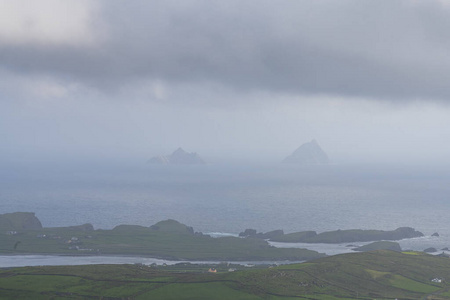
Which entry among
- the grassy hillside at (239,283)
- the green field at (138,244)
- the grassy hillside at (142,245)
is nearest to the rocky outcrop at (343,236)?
the green field at (138,244)

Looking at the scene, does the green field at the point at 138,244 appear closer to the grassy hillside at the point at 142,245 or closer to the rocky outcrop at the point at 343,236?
the grassy hillside at the point at 142,245

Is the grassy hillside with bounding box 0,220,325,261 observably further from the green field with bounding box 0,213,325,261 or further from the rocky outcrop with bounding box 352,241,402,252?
the rocky outcrop with bounding box 352,241,402,252

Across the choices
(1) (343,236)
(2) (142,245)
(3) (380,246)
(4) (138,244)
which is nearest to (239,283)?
(2) (142,245)

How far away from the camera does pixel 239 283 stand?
311 feet

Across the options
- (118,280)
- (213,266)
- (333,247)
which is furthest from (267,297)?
(333,247)

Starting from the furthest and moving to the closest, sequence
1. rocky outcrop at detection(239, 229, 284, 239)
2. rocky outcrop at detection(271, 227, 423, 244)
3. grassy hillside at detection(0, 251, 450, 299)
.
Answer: rocky outcrop at detection(239, 229, 284, 239)
rocky outcrop at detection(271, 227, 423, 244)
grassy hillside at detection(0, 251, 450, 299)

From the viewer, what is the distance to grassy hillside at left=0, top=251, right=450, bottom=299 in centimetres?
8900

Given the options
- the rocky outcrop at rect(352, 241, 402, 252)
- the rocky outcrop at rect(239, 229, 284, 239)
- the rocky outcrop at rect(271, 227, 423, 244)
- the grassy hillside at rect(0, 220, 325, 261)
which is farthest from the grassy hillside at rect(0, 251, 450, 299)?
the rocky outcrop at rect(239, 229, 284, 239)

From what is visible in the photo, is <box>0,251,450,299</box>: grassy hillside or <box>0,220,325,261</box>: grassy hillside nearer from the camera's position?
<box>0,251,450,299</box>: grassy hillside

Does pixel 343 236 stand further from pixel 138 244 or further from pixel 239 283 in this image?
pixel 239 283

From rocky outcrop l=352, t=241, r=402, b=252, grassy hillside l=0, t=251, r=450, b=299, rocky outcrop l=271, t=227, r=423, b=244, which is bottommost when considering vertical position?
grassy hillside l=0, t=251, r=450, b=299

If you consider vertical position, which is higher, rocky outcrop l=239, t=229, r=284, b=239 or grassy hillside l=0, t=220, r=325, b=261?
rocky outcrop l=239, t=229, r=284, b=239

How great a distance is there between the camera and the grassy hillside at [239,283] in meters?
89.0

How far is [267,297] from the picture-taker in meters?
88.5
